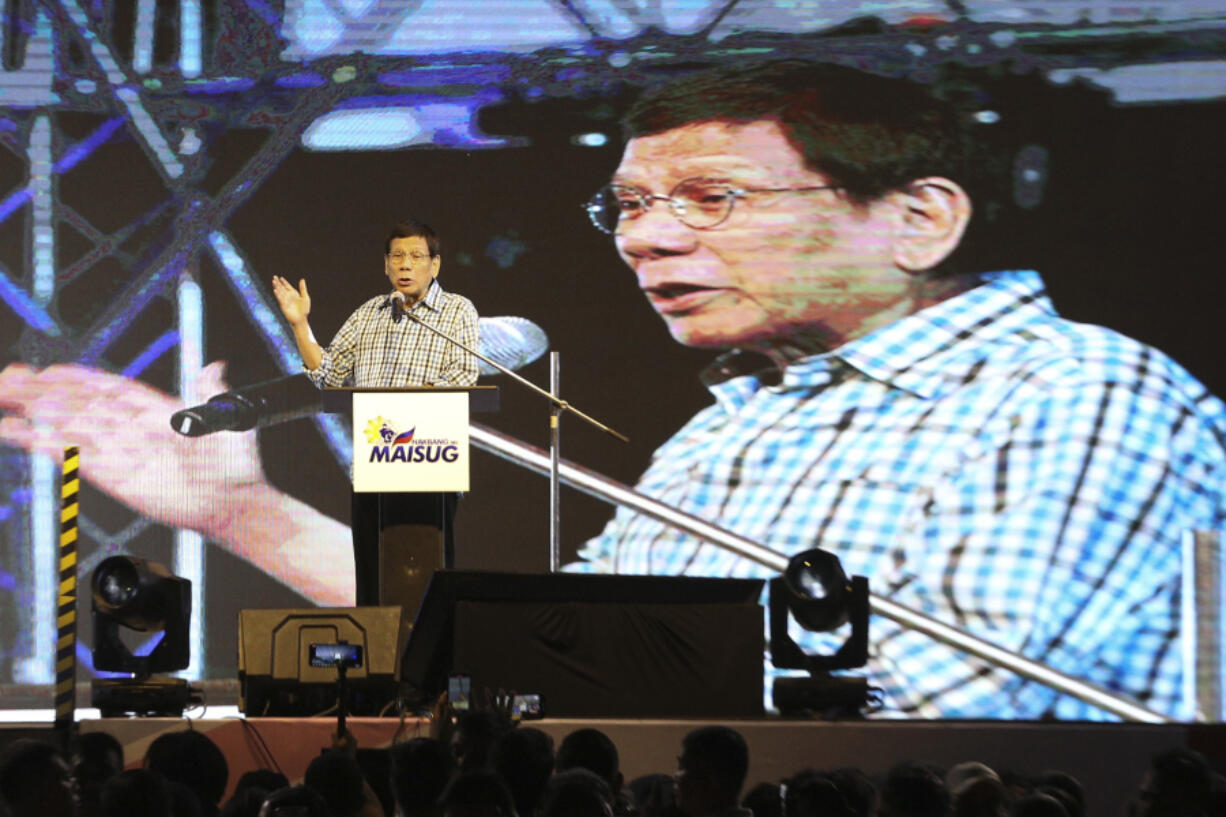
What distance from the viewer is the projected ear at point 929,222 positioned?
7.02 m

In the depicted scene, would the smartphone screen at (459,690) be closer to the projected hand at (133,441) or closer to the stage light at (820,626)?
the stage light at (820,626)

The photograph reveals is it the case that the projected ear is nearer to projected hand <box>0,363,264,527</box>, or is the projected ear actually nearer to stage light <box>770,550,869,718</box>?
stage light <box>770,550,869,718</box>

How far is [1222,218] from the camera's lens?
7066 millimetres

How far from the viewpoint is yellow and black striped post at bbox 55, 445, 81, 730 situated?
16.1 ft

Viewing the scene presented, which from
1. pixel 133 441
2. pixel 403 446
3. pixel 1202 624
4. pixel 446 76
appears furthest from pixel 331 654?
pixel 1202 624

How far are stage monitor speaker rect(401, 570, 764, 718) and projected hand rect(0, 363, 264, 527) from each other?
258 centimetres

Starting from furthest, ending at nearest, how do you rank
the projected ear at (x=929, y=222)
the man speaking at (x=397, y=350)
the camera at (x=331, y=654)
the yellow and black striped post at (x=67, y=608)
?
the projected ear at (x=929, y=222) → the man speaking at (x=397, y=350) → the yellow and black striped post at (x=67, y=608) → the camera at (x=331, y=654)

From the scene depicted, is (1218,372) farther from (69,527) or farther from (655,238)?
(69,527)

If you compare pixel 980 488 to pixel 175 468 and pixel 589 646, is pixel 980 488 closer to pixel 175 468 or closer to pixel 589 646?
pixel 589 646

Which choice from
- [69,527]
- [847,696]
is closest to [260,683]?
[69,527]

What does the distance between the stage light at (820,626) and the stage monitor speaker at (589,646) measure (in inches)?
3.1

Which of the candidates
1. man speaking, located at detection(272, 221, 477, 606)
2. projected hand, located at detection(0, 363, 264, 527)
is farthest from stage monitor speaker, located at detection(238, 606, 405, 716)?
projected hand, located at detection(0, 363, 264, 527)

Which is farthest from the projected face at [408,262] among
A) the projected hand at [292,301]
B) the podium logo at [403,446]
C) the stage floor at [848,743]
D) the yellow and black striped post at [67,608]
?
the stage floor at [848,743]

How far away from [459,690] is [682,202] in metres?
3.29
